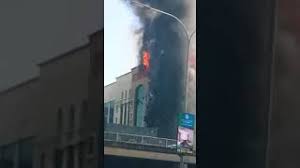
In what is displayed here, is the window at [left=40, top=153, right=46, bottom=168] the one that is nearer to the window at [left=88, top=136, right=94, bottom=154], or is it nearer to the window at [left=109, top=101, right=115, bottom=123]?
the window at [left=88, top=136, right=94, bottom=154]

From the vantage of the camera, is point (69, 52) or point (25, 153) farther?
point (69, 52)

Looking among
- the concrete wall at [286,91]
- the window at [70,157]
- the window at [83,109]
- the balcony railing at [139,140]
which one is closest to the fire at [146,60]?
the balcony railing at [139,140]

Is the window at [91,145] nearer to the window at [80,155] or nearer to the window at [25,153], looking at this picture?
the window at [80,155]

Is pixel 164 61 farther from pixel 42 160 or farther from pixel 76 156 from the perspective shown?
pixel 42 160

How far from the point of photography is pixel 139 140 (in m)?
2.26

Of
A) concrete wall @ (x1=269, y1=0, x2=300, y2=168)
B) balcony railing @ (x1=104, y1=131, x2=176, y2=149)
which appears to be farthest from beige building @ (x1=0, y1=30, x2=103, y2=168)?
concrete wall @ (x1=269, y1=0, x2=300, y2=168)

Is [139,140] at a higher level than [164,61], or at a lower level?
lower

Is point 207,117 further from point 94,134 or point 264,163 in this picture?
point 94,134

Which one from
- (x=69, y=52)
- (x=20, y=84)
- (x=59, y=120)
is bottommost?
(x=59, y=120)

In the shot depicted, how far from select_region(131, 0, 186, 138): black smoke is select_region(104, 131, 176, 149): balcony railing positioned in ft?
0.09

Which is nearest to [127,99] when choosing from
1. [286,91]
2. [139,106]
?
[139,106]

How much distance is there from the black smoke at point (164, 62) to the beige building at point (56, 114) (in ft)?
1.17

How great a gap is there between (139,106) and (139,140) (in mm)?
130

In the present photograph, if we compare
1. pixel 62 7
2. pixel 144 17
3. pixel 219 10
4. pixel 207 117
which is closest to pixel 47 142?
pixel 62 7
